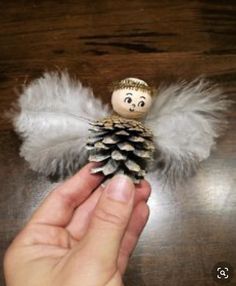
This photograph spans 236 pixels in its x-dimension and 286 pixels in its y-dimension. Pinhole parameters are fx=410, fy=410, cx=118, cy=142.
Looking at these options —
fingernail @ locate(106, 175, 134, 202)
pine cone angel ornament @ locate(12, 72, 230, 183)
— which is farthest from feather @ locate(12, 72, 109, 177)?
fingernail @ locate(106, 175, 134, 202)

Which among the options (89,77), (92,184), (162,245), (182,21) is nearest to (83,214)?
(92,184)

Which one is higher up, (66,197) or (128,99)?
(128,99)

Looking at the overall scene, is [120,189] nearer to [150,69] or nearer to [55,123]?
[55,123]

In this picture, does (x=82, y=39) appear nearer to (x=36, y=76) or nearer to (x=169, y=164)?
(x=36, y=76)

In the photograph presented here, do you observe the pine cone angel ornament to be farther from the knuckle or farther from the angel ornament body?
the knuckle

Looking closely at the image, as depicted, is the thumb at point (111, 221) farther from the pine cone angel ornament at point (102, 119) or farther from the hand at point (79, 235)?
the pine cone angel ornament at point (102, 119)

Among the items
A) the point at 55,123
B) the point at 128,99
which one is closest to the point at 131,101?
the point at 128,99

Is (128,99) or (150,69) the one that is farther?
(150,69)
